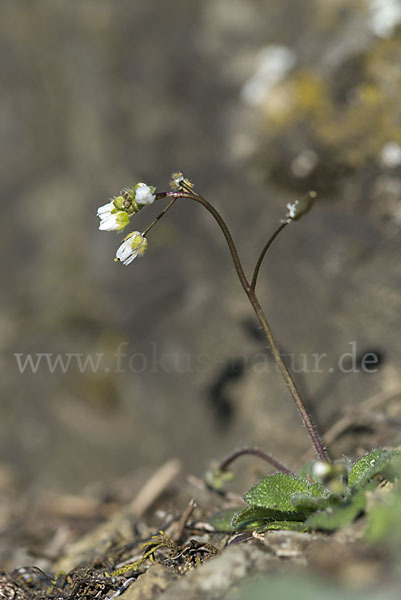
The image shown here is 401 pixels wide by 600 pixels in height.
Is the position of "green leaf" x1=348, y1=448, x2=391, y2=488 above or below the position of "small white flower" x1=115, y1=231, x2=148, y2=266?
below

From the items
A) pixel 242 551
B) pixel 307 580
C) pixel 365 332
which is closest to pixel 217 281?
pixel 365 332

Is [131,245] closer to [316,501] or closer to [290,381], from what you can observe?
[290,381]

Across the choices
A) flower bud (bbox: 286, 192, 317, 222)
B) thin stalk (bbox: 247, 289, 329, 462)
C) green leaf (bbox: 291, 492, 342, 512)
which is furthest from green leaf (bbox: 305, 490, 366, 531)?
flower bud (bbox: 286, 192, 317, 222)

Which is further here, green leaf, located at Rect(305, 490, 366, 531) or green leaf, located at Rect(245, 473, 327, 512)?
green leaf, located at Rect(245, 473, 327, 512)

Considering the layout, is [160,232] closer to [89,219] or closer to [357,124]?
[89,219]

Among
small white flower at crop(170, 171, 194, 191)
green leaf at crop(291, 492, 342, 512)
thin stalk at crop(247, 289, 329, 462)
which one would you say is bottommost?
green leaf at crop(291, 492, 342, 512)

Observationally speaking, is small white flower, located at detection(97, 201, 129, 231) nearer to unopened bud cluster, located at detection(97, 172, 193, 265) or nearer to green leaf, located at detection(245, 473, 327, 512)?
unopened bud cluster, located at detection(97, 172, 193, 265)

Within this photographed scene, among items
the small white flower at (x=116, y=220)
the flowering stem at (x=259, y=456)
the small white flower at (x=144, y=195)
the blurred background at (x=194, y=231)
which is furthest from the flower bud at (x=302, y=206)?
the blurred background at (x=194, y=231)
